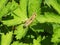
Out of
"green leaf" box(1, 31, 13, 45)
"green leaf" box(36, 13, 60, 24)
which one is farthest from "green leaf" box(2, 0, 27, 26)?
"green leaf" box(36, 13, 60, 24)

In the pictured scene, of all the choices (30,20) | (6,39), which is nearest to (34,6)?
(30,20)

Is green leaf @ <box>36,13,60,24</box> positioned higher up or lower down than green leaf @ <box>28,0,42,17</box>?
lower down

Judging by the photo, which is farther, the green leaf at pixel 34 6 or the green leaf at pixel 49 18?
the green leaf at pixel 34 6

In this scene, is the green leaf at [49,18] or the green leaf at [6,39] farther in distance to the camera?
the green leaf at [6,39]

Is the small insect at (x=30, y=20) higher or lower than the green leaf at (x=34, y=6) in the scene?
lower

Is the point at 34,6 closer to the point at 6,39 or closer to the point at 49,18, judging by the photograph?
the point at 49,18

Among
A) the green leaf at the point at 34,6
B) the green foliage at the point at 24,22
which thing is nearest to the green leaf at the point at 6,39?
the green foliage at the point at 24,22

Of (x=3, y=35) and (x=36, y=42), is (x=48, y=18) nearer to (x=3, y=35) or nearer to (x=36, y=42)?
(x=36, y=42)

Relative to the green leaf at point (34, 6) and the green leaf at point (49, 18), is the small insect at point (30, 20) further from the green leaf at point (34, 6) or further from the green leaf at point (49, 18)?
the green leaf at point (49, 18)

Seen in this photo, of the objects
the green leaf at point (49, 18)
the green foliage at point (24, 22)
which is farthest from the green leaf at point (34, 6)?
the green leaf at point (49, 18)

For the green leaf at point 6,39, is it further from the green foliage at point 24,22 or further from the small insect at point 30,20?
the small insect at point 30,20

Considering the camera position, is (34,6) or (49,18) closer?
(49,18)

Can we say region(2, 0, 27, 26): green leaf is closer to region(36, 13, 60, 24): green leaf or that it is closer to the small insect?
the small insect
